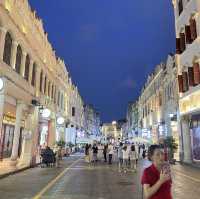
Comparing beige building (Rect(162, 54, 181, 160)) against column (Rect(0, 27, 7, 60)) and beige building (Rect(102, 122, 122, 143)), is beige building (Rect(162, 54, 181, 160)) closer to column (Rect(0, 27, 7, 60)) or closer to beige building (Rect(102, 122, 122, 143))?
column (Rect(0, 27, 7, 60))

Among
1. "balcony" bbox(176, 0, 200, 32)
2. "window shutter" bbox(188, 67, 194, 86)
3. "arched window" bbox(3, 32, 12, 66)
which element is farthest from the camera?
"window shutter" bbox(188, 67, 194, 86)

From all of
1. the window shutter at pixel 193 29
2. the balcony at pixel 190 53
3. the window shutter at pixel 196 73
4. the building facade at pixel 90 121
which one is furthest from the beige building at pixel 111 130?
the window shutter at pixel 196 73

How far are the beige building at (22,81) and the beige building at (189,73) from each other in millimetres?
12902

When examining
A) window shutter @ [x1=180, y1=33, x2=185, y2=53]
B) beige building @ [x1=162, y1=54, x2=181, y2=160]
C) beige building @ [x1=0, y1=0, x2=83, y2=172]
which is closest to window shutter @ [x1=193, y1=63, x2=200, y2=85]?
window shutter @ [x1=180, y1=33, x2=185, y2=53]

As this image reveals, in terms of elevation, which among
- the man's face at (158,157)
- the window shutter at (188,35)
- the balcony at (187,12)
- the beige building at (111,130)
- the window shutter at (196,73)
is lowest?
the man's face at (158,157)

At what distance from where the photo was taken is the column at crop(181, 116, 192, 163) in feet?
84.0

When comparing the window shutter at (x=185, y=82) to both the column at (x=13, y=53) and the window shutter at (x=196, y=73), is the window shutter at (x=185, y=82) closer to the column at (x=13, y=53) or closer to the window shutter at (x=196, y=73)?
the window shutter at (x=196, y=73)

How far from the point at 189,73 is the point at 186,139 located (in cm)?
654

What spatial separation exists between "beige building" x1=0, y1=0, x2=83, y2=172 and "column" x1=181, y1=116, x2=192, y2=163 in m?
13.0

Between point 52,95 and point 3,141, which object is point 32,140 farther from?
point 52,95

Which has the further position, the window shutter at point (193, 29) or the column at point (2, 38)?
the window shutter at point (193, 29)

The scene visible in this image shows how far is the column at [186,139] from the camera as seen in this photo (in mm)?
25609

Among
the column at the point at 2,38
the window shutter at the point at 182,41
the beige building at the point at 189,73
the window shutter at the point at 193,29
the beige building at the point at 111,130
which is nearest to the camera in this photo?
the column at the point at 2,38

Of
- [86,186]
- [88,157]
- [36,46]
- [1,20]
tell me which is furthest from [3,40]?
[88,157]
